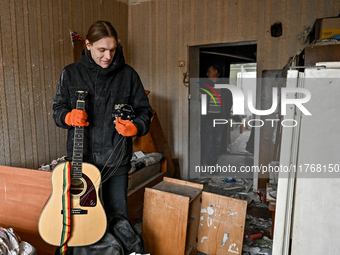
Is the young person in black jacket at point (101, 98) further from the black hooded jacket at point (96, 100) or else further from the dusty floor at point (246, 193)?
the dusty floor at point (246, 193)

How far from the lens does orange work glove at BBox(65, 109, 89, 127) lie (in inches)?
52.9

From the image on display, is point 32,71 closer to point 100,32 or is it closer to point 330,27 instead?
point 100,32

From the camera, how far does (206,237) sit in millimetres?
1933

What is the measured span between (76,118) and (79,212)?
543mm

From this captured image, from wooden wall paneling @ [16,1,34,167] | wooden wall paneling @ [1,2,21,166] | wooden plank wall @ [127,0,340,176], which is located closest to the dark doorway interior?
wooden plank wall @ [127,0,340,176]

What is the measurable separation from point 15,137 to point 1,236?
1159 mm

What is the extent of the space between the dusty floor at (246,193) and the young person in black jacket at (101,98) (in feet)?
3.94

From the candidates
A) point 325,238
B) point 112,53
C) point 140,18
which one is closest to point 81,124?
point 112,53

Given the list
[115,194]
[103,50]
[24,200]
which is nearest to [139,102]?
[103,50]

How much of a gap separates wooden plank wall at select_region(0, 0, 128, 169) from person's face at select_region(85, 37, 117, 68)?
1125 millimetres

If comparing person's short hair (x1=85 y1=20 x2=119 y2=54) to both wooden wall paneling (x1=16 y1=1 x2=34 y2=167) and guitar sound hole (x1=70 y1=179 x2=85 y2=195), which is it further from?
wooden wall paneling (x1=16 y1=1 x2=34 y2=167)

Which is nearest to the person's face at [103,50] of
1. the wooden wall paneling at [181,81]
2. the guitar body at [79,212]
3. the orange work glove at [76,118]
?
the orange work glove at [76,118]

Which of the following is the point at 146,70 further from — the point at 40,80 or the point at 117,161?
the point at 117,161

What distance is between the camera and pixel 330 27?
2203mm
